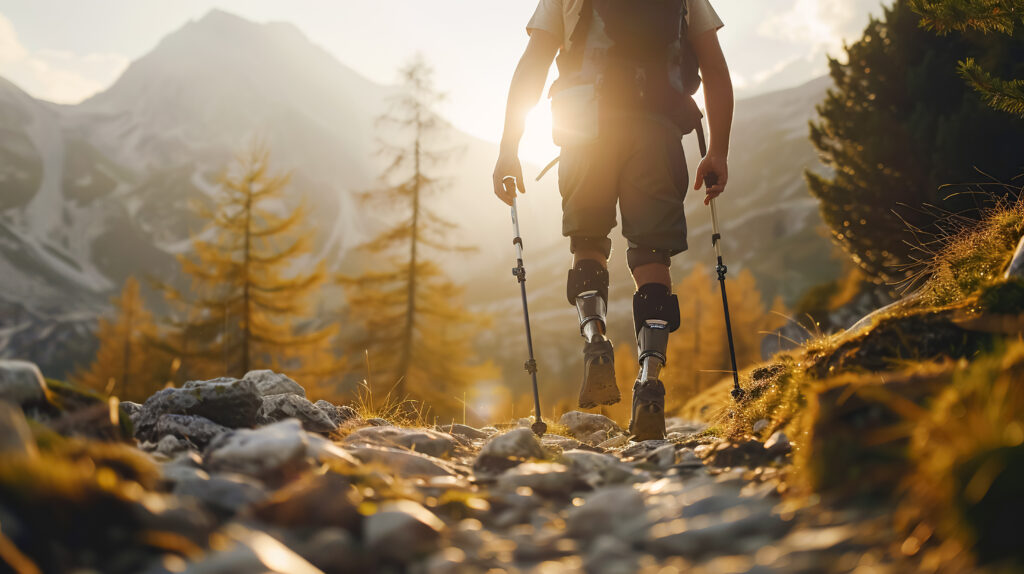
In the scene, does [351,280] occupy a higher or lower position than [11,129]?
lower

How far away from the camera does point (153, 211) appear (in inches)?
5335

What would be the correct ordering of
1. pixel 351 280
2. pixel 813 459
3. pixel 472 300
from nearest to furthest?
pixel 813 459 < pixel 351 280 < pixel 472 300

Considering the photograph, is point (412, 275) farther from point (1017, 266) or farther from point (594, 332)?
point (1017, 266)

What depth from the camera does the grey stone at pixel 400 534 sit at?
1.27 m

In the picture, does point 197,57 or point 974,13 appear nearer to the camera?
point 974,13

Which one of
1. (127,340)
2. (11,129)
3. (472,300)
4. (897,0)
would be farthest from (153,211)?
(897,0)

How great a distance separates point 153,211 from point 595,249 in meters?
159

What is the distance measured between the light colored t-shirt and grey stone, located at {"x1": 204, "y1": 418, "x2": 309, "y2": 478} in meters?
3.32

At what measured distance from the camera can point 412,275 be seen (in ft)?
63.3

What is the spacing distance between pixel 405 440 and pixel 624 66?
2796 millimetres

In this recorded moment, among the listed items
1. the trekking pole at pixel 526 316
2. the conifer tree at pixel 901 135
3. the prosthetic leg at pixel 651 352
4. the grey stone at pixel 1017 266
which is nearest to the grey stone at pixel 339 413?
the trekking pole at pixel 526 316

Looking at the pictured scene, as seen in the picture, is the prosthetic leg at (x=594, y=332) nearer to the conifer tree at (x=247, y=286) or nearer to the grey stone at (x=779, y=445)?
the grey stone at (x=779, y=445)

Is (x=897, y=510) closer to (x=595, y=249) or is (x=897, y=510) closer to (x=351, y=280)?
(x=595, y=249)

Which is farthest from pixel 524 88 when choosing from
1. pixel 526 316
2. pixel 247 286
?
pixel 247 286
